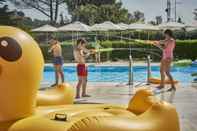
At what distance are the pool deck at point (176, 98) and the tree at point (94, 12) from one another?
35718 millimetres

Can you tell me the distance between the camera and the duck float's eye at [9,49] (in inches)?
218

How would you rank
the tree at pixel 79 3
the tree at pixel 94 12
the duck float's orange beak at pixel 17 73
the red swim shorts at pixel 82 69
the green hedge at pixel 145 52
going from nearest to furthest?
the duck float's orange beak at pixel 17 73 → the red swim shorts at pixel 82 69 → the green hedge at pixel 145 52 → the tree at pixel 94 12 → the tree at pixel 79 3

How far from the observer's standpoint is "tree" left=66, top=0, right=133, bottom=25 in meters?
49.2

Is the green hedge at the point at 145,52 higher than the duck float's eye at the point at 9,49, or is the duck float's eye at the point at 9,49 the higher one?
the duck float's eye at the point at 9,49

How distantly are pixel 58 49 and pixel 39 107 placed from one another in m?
7.17

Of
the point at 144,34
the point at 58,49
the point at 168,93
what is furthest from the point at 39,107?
the point at 144,34

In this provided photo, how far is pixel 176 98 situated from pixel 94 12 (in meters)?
39.1

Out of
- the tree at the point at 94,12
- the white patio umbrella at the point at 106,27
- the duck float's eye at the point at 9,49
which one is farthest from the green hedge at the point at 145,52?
the duck float's eye at the point at 9,49

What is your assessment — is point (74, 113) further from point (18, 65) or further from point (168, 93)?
point (168, 93)

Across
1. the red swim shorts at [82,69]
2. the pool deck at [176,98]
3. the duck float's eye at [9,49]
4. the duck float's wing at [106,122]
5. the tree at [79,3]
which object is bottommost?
the pool deck at [176,98]

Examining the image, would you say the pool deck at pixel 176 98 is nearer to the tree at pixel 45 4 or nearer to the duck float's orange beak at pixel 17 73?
the duck float's orange beak at pixel 17 73

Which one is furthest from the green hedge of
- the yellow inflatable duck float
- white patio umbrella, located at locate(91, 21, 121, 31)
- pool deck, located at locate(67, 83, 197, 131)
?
the yellow inflatable duck float

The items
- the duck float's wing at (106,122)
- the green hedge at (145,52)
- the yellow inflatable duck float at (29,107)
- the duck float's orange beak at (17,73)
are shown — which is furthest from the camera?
the green hedge at (145,52)

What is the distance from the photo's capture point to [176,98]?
10789mm
